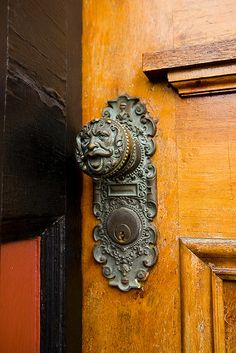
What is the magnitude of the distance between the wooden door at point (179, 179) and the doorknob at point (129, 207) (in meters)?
0.01

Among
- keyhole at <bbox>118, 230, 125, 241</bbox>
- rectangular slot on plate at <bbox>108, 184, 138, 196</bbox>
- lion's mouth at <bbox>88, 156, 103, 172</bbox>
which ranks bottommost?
keyhole at <bbox>118, 230, 125, 241</bbox>

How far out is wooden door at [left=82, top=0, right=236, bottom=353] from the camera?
436 mm

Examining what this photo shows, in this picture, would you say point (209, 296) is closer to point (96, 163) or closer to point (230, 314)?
point (230, 314)

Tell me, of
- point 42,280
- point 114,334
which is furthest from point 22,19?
point 114,334

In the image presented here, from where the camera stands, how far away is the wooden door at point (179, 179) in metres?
0.44

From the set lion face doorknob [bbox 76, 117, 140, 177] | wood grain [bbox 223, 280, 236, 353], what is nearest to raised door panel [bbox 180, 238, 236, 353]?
wood grain [bbox 223, 280, 236, 353]

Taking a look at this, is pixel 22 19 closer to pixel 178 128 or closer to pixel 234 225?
pixel 178 128

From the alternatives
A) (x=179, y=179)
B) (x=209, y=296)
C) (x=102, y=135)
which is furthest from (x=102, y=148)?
(x=209, y=296)

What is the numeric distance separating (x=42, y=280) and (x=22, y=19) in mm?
314

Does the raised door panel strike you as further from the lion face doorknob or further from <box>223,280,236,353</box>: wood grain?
the lion face doorknob

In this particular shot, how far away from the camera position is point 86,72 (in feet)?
1.70

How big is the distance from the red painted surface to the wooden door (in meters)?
0.09

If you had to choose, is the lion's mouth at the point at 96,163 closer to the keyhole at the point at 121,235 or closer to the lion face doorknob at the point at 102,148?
the lion face doorknob at the point at 102,148

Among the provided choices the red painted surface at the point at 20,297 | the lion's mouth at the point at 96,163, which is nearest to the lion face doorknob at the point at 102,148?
the lion's mouth at the point at 96,163
